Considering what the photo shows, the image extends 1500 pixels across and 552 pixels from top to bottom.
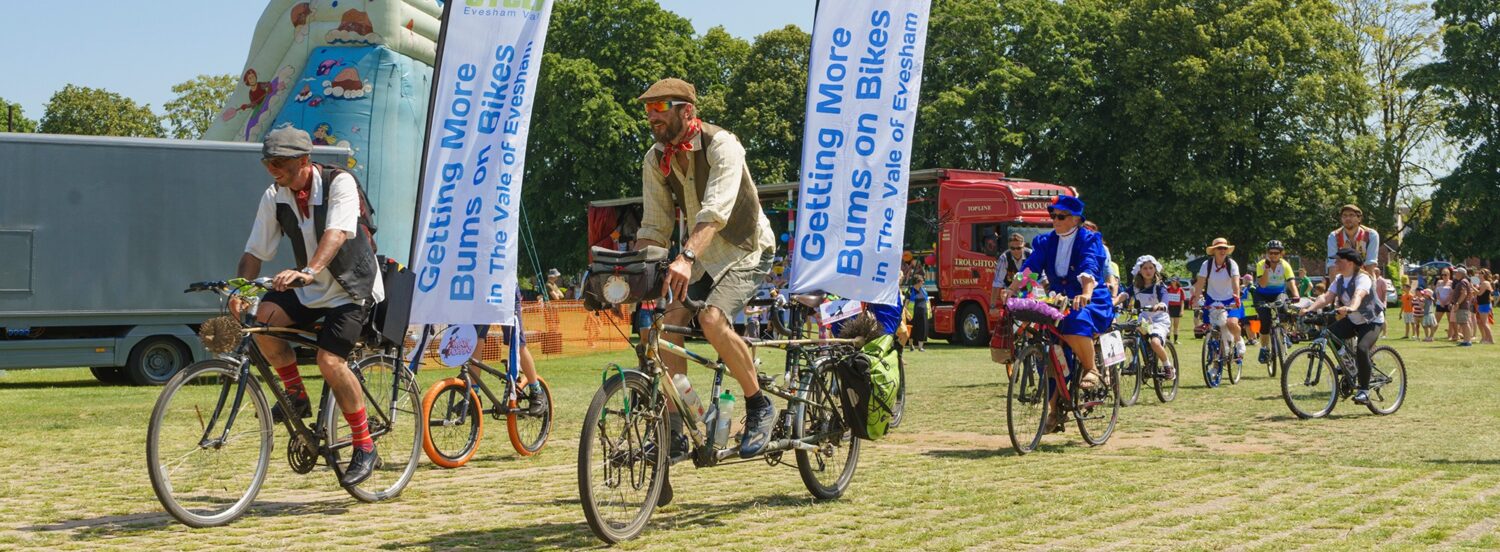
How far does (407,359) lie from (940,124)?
42.9 metres

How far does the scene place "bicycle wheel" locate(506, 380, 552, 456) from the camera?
32.8ft

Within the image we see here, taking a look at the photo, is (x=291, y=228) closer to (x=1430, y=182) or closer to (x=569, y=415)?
(x=569, y=415)

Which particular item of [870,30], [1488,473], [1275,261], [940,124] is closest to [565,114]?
[940,124]

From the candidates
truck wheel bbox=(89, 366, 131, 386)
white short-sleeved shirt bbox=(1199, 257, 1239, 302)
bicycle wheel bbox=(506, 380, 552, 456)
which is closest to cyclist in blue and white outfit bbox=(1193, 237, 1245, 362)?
white short-sleeved shirt bbox=(1199, 257, 1239, 302)

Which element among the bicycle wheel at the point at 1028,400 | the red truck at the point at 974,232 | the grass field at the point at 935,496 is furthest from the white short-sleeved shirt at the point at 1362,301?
the red truck at the point at 974,232

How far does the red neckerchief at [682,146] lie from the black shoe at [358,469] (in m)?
1.98

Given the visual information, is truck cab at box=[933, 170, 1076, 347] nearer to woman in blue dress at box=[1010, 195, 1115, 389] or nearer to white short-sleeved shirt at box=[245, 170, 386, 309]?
woman in blue dress at box=[1010, 195, 1115, 389]

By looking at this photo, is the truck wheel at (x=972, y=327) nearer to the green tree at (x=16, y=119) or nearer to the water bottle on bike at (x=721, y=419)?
the water bottle on bike at (x=721, y=419)

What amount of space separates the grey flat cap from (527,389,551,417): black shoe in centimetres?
Answer: 324

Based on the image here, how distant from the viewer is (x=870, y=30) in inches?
440

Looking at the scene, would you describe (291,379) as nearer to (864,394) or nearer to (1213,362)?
(864,394)

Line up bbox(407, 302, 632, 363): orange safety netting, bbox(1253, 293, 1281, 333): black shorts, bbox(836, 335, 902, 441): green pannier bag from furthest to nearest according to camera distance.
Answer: bbox(407, 302, 632, 363): orange safety netting < bbox(1253, 293, 1281, 333): black shorts < bbox(836, 335, 902, 441): green pannier bag

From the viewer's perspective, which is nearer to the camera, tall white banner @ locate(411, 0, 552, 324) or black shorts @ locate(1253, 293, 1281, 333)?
tall white banner @ locate(411, 0, 552, 324)

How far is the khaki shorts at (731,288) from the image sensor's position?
6.89 meters
